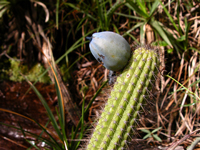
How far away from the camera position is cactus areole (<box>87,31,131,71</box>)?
3.61ft

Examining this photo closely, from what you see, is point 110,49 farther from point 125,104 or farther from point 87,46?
point 87,46

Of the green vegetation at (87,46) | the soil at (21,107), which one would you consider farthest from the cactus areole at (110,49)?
the soil at (21,107)

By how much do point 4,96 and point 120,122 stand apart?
5.72ft

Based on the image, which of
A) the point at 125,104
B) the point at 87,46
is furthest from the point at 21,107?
the point at 125,104

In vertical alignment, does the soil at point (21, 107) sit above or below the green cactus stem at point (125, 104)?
below

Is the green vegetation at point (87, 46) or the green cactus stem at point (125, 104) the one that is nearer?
the green cactus stem at point (125, 104)

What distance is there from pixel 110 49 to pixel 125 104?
13.8 inches

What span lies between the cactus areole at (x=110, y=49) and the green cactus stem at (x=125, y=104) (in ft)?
0.23

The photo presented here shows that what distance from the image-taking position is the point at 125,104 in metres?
1.10

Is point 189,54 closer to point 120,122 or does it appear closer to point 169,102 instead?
point 169,102

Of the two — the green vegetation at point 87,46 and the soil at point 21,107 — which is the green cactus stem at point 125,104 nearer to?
the green vegetation at point 87,46

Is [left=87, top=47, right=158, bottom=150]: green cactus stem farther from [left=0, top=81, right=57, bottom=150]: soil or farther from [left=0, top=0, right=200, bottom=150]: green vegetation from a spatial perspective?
[left=0, top=81, right=57, bottom=150]: soil

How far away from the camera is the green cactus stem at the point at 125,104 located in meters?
1.09

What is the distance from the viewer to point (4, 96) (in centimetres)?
→ 224
